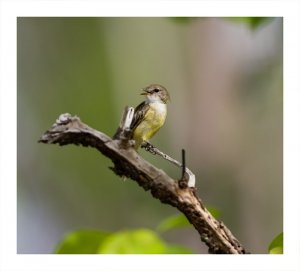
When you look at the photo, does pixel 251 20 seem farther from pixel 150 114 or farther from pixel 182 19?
pixel 150 114

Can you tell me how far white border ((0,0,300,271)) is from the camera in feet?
5.21

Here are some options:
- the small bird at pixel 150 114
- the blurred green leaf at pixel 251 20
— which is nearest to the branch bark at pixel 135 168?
the small bird at pixel 150 114

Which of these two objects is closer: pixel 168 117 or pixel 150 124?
pixel 150 124

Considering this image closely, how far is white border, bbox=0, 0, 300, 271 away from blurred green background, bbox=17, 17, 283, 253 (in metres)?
0.02

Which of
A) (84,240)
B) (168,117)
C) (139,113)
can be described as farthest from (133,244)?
(168,117)

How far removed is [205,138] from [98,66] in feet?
1.25

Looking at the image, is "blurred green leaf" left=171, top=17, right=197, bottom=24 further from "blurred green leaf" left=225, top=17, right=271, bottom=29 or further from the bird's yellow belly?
the bird's yellow belly

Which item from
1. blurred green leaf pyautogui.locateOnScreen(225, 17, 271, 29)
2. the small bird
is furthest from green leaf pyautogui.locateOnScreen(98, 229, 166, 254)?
blurred green leaf pyautogui.locateOnScreen(225, 17, 271, 29)
